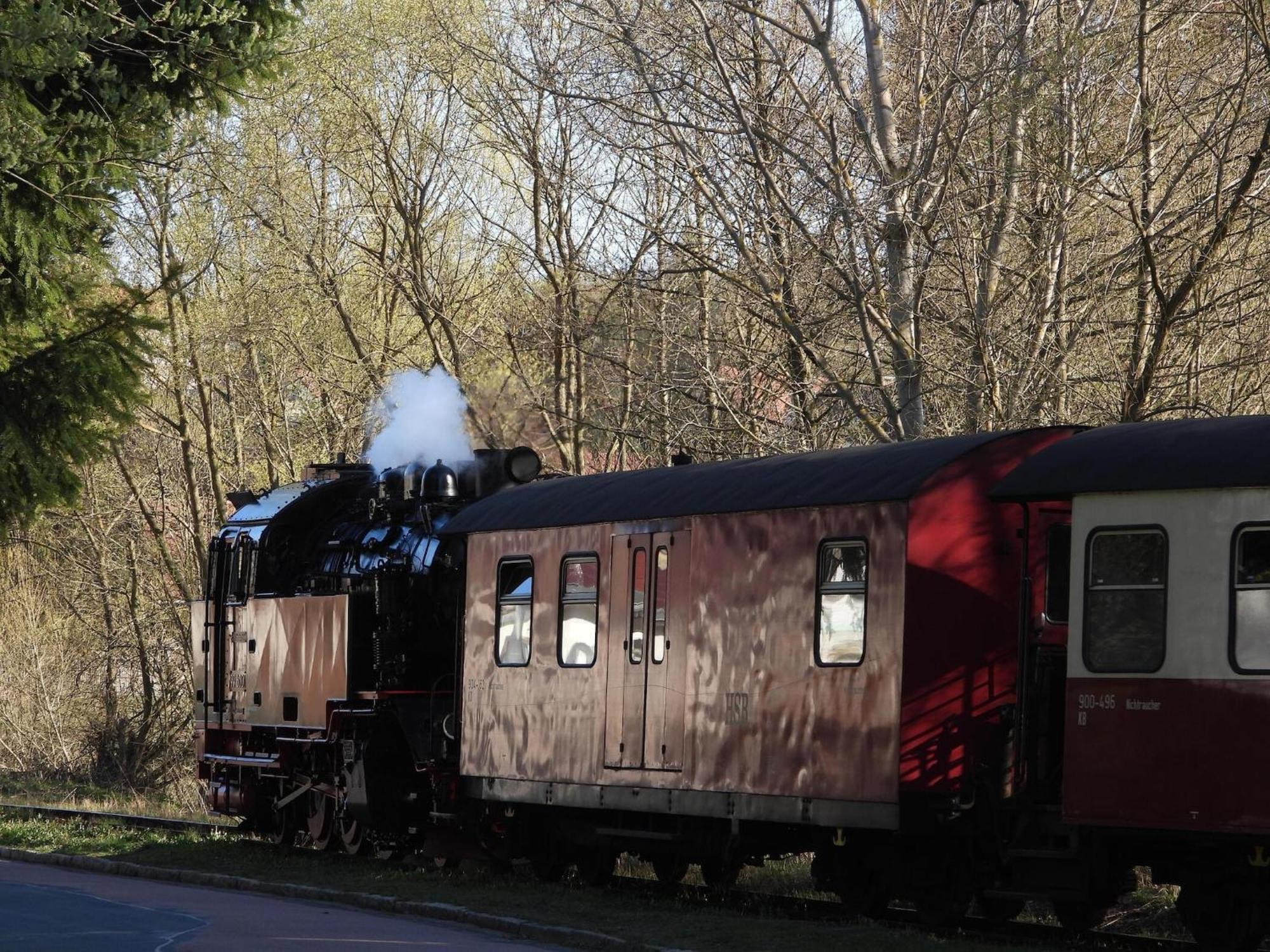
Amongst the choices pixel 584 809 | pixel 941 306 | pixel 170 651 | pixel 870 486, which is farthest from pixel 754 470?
pixel 170 651

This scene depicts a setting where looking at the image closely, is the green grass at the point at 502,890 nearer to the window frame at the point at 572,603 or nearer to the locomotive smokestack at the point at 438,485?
the window frame at the point at 572,603

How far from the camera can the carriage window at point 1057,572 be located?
465 inches

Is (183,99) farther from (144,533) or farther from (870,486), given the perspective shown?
(144,533)

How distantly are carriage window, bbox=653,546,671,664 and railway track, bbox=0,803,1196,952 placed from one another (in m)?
1.95

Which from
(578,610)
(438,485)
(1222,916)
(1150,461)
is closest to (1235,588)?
(1150,461)

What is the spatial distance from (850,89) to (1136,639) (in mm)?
8811

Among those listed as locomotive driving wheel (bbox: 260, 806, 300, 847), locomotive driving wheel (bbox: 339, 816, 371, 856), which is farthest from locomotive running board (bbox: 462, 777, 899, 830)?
locomotive driving wheel (bbox: 260, 806, 300, 847)

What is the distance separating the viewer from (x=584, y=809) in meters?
15.5

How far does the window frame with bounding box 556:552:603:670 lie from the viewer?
14.8m

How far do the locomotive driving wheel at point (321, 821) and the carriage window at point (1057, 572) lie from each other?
28.8ft

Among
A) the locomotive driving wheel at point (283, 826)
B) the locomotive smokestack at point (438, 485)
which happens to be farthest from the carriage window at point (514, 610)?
the locomotive driving wheel at point (283, 826)

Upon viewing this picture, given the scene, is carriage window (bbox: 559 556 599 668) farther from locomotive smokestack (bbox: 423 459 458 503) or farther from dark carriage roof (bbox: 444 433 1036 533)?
locomotive smokestack (bbox: 423 459 458 503)

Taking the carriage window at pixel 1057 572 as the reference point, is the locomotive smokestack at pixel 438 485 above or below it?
above

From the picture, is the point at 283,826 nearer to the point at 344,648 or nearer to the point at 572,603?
the point at 344,648
